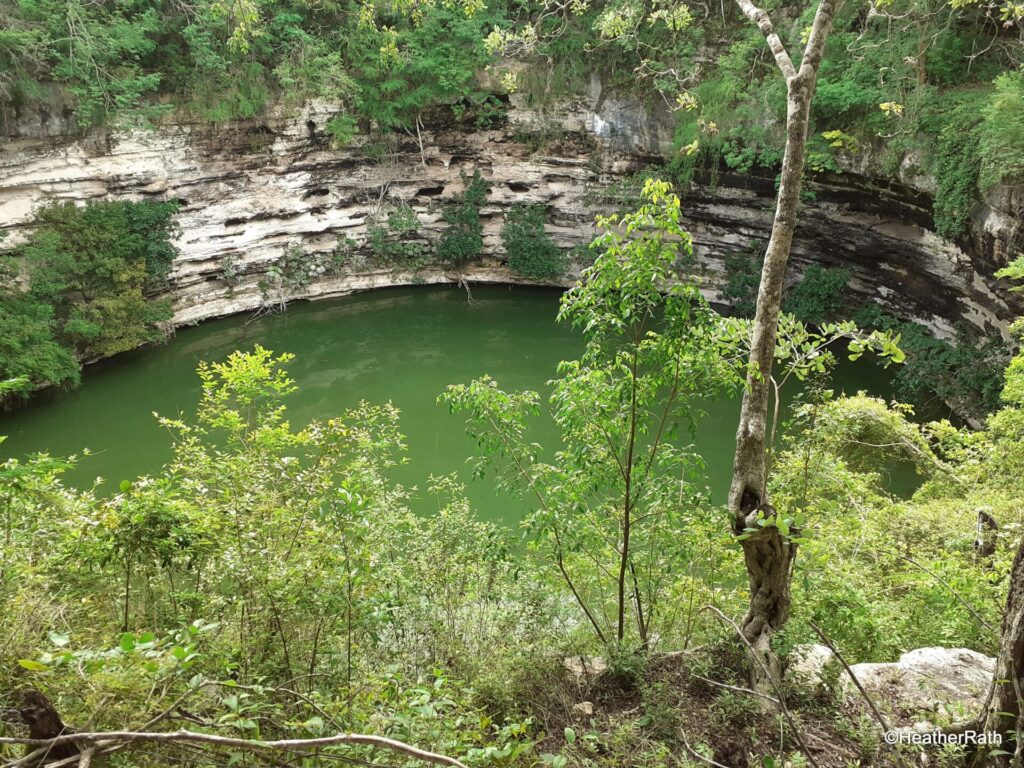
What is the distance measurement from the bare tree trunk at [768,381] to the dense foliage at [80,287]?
338 inches

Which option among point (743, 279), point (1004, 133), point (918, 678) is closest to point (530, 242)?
point (743, 279)

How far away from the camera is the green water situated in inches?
331

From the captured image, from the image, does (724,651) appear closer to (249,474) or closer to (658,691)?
(658,691)

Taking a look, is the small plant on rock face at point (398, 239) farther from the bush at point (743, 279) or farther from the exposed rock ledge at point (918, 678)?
the exposed rock ledge at point (918, 678)

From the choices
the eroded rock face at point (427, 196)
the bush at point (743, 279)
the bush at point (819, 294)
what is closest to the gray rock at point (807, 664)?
the eroded rock face at point (427, 196)

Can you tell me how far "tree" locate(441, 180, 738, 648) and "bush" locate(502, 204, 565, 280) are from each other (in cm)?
962

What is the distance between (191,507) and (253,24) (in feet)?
33.6

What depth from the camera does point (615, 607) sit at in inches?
185

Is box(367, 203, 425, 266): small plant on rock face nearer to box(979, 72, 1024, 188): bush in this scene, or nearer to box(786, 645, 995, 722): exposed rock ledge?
box(979, 72, 1024, 188): bush

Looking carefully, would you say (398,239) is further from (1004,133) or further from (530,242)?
(1004,133)

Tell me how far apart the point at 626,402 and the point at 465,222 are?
10697 mm

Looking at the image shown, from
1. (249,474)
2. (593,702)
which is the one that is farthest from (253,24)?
(593,702)

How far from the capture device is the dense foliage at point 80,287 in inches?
330

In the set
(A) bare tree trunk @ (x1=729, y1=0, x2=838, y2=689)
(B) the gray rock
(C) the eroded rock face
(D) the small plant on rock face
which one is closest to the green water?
(D) the small plant on rock face
